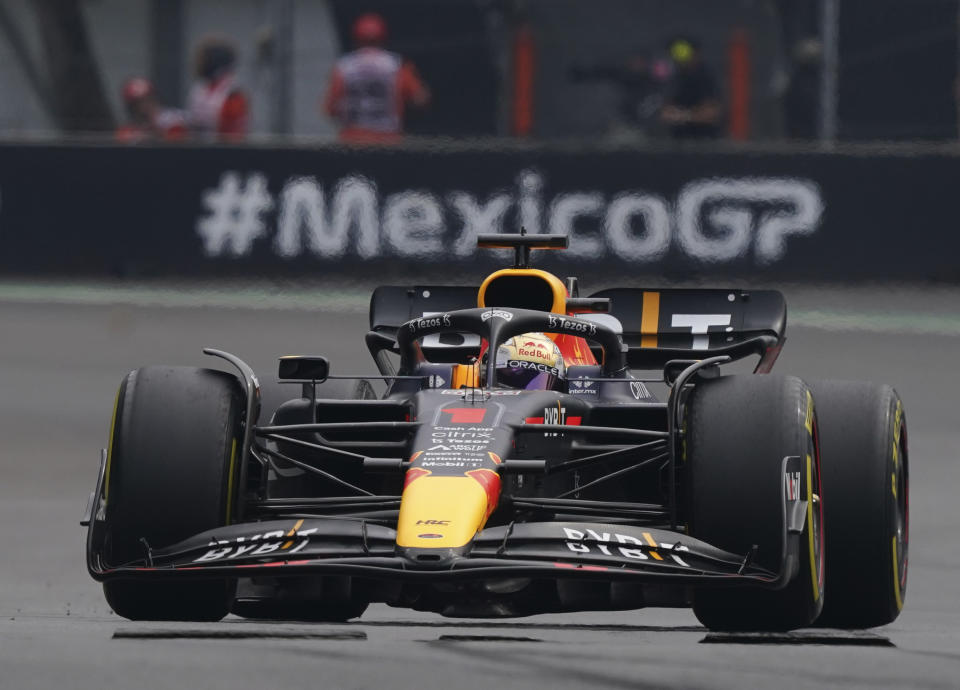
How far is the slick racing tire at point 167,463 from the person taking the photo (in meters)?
6.77

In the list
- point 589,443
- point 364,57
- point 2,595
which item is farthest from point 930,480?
point 364,57

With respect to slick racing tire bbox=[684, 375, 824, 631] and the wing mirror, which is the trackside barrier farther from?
slick racing tire bbox=[684, 375, 824, 631]

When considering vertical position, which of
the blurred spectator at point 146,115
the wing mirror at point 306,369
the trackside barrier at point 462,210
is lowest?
the wing mirror at point 306,369

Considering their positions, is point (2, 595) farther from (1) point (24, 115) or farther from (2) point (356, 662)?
(1) point (24, 115)

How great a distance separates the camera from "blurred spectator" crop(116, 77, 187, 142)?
21641 millimetres

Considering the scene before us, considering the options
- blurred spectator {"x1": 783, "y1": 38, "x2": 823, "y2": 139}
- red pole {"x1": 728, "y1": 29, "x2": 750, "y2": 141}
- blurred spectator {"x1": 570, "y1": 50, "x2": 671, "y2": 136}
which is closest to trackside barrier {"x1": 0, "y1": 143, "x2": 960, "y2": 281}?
blurred spectator {"x1": 783, "y1": 38, "x2": 823, "y2": 139}

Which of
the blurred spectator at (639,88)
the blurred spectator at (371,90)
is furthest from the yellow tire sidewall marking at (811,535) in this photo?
the blurred spectator at (639,88)

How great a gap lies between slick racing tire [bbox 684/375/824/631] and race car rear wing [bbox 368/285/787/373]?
254cm

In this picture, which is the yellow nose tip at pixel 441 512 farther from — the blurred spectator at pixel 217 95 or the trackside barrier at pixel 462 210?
the blurred spectator at pixel 217 95

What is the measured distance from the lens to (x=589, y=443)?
305 inches

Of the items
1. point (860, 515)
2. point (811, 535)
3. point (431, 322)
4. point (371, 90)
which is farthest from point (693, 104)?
point (811, 535)

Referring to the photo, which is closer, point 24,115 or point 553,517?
point 553,517

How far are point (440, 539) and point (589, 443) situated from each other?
1523 millimetres

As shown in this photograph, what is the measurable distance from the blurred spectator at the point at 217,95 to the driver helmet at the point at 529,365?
42.1ft
